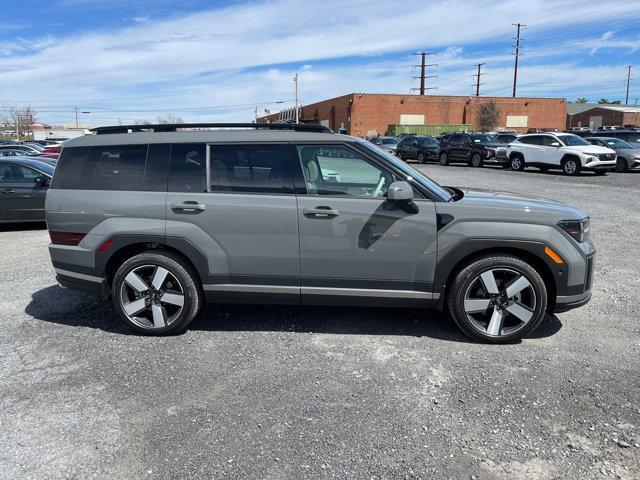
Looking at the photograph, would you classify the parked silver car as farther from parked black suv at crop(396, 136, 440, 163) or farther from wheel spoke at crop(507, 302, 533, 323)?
wheel spoke at crop(507, 302, 533, 323)

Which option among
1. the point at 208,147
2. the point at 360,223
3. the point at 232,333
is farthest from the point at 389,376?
the point at 208,147

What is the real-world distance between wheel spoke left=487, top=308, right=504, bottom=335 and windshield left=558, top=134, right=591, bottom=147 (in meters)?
19.4

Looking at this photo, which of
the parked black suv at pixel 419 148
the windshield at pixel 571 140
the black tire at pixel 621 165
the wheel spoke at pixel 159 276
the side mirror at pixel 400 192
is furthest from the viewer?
the parked black suv at pixel 419 148

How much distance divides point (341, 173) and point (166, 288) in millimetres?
1913

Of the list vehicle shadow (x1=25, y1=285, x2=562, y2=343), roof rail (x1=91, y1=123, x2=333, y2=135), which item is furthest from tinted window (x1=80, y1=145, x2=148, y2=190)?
vehicle shadow (x1=25, y1=285, x2=562, y2=343)

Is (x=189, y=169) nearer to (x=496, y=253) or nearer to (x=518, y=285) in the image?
(x=496, y=253)

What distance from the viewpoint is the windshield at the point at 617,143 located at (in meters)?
22.2

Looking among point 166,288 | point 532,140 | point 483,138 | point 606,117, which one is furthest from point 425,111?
point 166,288

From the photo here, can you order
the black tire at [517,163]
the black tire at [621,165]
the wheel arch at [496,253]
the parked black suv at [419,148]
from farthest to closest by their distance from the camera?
the parked black suv at [419,148]
the black tire at [517,163]
the black tire at [621,165]
the wheel arch at [496,253]

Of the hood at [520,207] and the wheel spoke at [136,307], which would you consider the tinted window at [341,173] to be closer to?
the hood at [520,207]

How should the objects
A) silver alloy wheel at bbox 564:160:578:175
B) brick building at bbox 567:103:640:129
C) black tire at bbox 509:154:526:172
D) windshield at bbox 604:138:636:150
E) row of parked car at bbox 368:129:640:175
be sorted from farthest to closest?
brick building at bbox 567:103:640:129 → black tire at bbox 509:154:526:172 → windshield at bbox 604:138:636:150 → silver alloy wheel at bbox 564:160:578:175 → row of parked car at bbox 368:129:640:175

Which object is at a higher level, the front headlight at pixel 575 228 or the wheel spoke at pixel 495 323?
the front headlight at pixel 575 228

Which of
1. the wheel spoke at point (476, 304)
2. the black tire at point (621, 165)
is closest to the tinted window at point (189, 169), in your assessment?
the wheel spoke at point (476, 304)

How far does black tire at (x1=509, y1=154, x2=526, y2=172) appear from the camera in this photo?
77.7 feet
